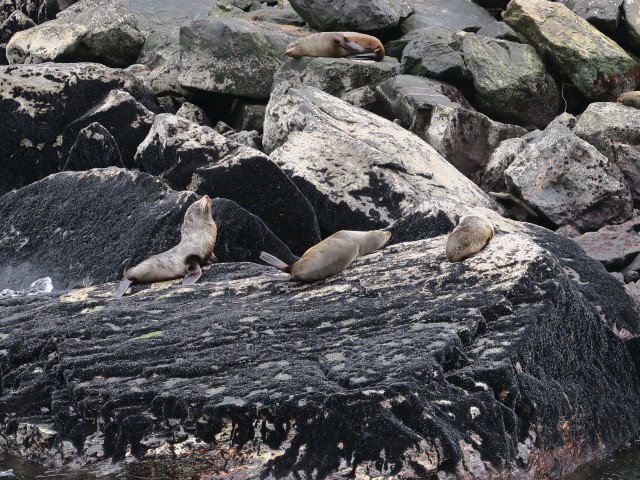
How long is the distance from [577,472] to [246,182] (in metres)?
4.28

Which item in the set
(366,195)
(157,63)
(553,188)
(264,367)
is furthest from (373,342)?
(157,63)

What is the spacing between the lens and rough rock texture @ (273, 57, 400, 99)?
1243 cm

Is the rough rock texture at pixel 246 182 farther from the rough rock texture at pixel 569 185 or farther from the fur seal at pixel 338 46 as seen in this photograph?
the fur seal at pixel 338 46

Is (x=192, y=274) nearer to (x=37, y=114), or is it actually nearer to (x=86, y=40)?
(x=37, y=114)

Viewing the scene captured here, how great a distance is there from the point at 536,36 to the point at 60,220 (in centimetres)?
702

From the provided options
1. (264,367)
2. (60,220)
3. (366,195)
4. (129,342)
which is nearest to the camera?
(264,367)

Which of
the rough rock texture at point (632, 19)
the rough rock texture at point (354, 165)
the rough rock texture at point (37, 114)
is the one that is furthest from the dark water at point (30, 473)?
the rough rock texture at point (632, 19)

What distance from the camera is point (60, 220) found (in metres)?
8.50

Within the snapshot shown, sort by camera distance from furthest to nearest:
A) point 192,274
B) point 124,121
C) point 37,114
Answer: point 37,114 → point 124,121 → point 192,274

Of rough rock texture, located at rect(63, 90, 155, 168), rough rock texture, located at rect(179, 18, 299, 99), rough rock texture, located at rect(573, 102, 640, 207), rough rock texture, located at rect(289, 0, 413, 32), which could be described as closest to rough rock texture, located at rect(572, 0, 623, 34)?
rough rock texture, located at rect(573, 102, 640, 207)

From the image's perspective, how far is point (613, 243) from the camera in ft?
30.1

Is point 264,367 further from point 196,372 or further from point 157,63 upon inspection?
point 157,63

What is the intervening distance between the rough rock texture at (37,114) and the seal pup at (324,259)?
4714mm

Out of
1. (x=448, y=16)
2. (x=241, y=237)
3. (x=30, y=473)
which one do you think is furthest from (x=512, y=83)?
(x=30, y=473)
